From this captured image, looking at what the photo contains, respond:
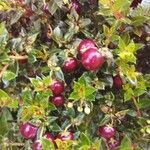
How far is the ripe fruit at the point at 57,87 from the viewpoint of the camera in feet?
5.52

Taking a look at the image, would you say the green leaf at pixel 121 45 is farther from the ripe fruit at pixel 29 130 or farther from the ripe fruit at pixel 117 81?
the ripe fruit at pixel 29 130

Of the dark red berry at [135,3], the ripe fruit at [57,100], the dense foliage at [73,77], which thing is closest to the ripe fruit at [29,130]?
the dense foliage at [73,77]

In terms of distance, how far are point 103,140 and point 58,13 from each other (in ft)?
1.62

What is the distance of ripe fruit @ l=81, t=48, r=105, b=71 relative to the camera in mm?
1611

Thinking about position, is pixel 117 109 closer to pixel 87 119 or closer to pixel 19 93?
pixel 87 119

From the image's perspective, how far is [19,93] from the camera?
1.83 m

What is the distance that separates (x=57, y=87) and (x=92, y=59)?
0.17 metres

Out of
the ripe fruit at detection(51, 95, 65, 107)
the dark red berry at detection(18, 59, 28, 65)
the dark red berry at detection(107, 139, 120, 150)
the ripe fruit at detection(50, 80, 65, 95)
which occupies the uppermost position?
the dark red berry at detection(18, 59, 28, 65)

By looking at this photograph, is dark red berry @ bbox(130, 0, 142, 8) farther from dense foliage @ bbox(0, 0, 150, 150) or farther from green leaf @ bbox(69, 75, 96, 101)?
green leaf @ bbox(69, 75, 96, 101)

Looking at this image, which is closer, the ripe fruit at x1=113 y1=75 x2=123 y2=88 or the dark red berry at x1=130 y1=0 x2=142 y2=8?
the ripe fruit at x1=113 y1=75 x2=123 y2=88

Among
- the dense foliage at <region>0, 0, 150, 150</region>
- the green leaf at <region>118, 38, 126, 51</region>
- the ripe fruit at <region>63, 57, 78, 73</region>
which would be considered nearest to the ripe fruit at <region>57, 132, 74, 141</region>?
the dense foliage at <region>0, 0, 150, 150</region>

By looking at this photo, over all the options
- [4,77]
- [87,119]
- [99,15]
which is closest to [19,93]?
[4,77]

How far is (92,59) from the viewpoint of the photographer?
160cm

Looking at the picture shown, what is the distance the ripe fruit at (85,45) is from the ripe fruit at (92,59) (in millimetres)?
26
